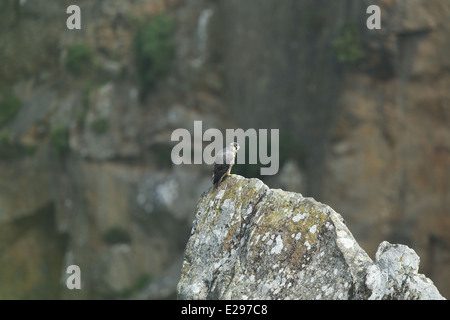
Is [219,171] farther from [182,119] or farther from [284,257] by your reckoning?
[182,119]

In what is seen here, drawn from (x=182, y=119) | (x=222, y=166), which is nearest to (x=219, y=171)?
(x=222, y=166)

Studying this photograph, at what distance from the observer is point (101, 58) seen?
34.8 metres

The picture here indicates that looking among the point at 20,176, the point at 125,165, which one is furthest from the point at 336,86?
the point at 20,176

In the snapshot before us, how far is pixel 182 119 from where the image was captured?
110 feet

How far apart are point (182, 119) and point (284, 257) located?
24.6 meters

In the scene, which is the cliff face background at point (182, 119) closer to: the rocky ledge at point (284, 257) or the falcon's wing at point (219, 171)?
the falcon's wing at point (219, 171)

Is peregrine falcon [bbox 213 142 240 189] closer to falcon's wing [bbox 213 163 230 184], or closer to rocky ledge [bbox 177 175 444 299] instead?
falcon's wing [bbox 213 163 230 184]

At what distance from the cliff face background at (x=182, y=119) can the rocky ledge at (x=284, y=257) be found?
17.1m

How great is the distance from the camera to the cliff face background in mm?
26047

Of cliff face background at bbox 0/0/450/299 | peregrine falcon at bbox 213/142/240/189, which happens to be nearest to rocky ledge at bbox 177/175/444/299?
peregrine falcon at bbox 213/142/240/189

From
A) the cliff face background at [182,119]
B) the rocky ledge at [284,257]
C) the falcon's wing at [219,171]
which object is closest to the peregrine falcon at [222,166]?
the falcon's wing at [219,171]

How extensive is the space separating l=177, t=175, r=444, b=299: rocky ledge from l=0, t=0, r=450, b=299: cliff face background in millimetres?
17085

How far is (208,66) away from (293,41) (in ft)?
20.5
